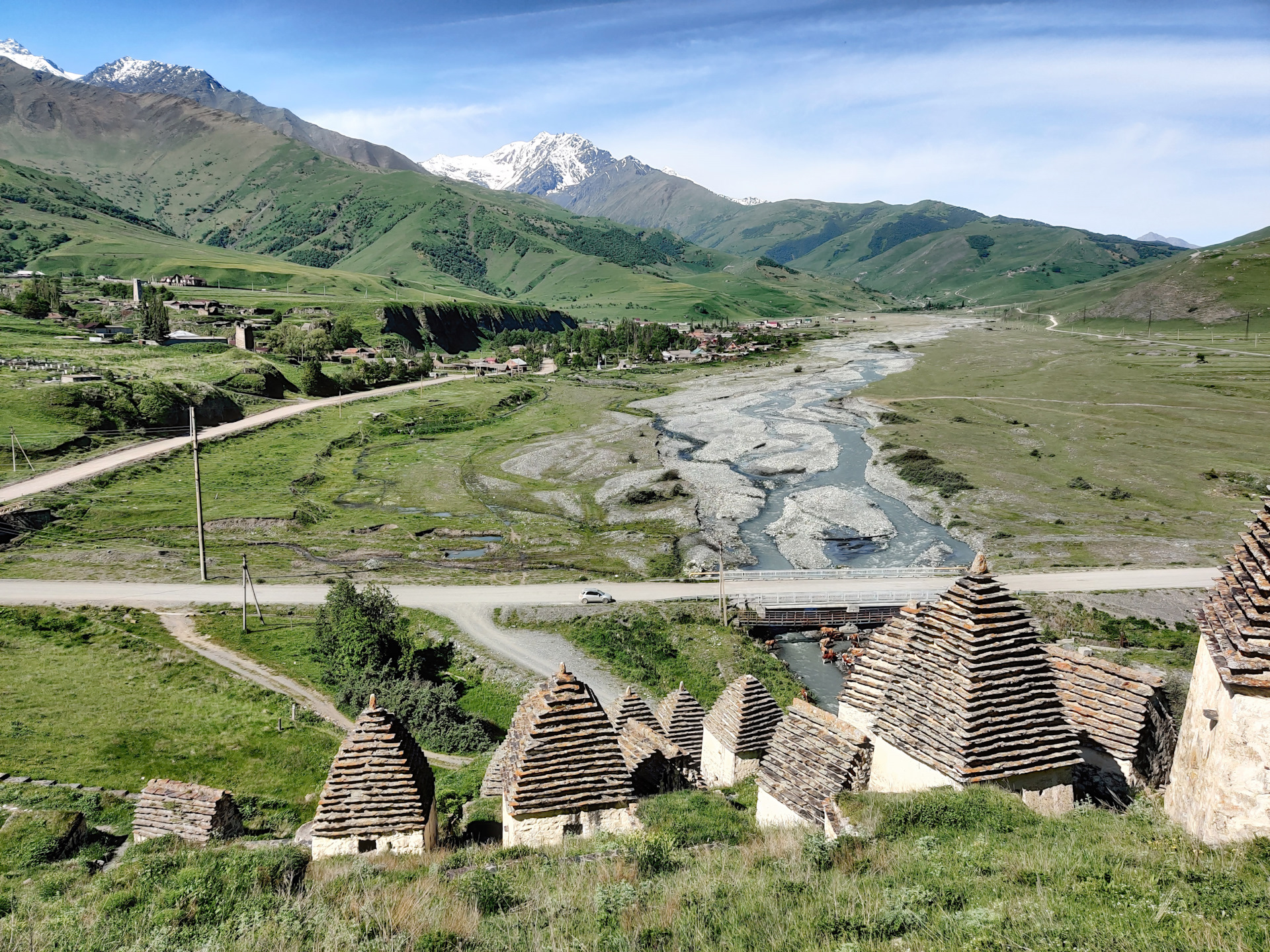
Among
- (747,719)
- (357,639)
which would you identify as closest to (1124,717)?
(747,719)

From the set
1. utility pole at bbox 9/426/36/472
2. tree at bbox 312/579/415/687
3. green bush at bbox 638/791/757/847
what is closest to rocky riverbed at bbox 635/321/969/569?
tree at bbox 312/579/415/687

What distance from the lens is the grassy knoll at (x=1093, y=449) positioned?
5900cm

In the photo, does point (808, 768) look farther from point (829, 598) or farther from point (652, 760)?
point (829, 598)

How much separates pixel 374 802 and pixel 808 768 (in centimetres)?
895

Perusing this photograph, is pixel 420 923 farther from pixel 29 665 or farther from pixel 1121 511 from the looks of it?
pixel 1121 511

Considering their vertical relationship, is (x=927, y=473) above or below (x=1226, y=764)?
below

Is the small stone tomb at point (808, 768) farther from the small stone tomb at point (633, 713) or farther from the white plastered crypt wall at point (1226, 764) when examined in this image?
the small stone tomb at point (633, 713)

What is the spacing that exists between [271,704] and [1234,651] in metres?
34.4

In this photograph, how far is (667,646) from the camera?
1694 inches

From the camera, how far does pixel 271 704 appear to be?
107 ft

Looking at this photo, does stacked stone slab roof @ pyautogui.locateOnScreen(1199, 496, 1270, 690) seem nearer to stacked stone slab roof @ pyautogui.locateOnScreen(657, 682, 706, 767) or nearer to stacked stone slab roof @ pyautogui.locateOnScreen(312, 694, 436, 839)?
stacked stone slab roof @ pyautogui.locateOnScreen(657, 682, 706, 767)

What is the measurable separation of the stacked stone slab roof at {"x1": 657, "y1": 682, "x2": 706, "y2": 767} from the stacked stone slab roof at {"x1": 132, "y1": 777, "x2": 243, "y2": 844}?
39.7ft

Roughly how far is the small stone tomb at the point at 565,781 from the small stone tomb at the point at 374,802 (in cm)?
236

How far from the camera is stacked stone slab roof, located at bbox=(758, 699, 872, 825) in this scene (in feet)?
44.4
